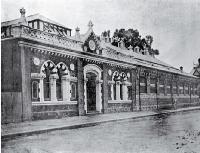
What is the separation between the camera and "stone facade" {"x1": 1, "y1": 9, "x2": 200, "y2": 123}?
Result: 42.1ft

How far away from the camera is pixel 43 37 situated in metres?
14.2

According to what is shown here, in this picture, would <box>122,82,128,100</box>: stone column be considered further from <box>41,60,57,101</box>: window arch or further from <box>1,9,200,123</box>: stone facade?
<box>41,60,57,101</box>: window arch

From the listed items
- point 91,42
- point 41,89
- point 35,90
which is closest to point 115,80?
point 91,42

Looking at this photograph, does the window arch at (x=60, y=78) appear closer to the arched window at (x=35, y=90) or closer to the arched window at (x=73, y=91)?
the arched window at (x=73, y=91)

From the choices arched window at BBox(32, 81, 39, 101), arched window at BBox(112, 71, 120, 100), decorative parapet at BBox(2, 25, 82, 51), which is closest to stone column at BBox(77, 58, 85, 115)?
decorative parapet at BBox(2, 25, 82, 51)

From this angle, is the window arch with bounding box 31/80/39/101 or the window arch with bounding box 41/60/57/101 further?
the window arch with bounding box 41/60/57/101

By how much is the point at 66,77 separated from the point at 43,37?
2.42m

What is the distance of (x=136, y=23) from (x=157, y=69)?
14.0m

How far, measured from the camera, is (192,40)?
1032 centimetres

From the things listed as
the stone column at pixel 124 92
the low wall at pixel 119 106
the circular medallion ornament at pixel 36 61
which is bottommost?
the low wall at pixel 119 106

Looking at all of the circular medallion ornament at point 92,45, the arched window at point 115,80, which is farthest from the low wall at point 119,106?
the circular medallion ornament at point 92,45

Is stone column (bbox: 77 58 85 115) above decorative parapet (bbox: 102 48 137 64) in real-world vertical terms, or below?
below

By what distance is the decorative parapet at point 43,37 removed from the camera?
42.4 ft

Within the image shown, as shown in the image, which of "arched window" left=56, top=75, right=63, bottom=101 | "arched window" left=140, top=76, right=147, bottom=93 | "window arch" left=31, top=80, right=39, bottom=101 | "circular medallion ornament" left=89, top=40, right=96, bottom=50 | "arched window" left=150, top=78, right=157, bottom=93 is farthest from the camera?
"arched window" left=150, top=78, right=157, bottom=93
